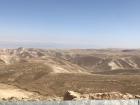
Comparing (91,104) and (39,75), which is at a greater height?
(91,104)

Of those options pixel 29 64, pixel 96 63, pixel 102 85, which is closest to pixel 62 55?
pixel 96 63

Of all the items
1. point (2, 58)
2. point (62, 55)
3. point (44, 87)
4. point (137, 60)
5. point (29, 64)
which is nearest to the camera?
point (44, 87)

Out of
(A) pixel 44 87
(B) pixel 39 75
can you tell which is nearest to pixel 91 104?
(A) pixel 44 87

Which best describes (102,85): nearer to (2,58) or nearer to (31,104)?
(31,104)

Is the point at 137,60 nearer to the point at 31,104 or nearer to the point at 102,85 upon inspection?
the point at 102,85

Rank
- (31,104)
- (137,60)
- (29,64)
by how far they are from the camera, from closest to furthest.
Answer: (31,104), (29,64), (137,60)

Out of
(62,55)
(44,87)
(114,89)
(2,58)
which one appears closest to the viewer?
(114,89)

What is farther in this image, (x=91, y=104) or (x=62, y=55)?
(x=62, y=55)

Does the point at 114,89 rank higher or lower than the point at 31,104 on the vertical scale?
lower

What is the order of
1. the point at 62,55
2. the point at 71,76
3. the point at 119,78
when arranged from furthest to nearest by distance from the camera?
the point at 62,55, the point at 71,76, the point at 119,78
